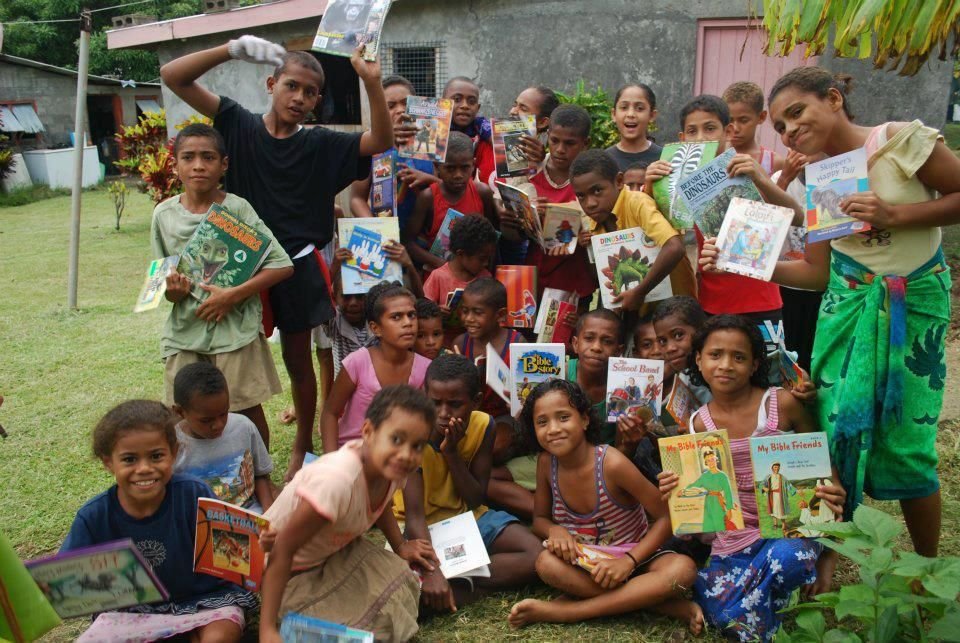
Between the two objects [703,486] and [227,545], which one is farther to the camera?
[703,486]

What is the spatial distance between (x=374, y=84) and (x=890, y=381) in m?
2.28

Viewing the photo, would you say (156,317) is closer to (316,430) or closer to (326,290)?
(316,430)

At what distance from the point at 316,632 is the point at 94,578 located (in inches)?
25.9

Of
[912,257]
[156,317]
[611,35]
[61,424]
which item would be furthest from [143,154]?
[912,257]

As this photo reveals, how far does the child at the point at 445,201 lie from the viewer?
4.30 meters

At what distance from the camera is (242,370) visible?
11.7ft

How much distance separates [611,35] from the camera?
9.42m

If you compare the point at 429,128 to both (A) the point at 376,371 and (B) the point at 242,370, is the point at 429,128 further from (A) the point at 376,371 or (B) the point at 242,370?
(B) the point at 242,370

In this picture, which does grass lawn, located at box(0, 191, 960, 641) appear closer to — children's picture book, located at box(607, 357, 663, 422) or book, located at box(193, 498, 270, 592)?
book, located at box(193, 498, 270, 592)

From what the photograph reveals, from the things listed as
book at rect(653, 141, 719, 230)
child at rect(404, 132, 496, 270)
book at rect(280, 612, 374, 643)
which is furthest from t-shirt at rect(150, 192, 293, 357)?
book at rect(653, 141, 719, 230)

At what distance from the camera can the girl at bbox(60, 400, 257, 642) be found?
2.64 m

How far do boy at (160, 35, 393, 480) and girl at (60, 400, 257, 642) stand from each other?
45.7 inches

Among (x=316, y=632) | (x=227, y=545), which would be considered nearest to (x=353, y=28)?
(x=227, y=545)

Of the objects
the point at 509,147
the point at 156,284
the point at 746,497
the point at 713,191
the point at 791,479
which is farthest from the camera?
the point at 509,147
